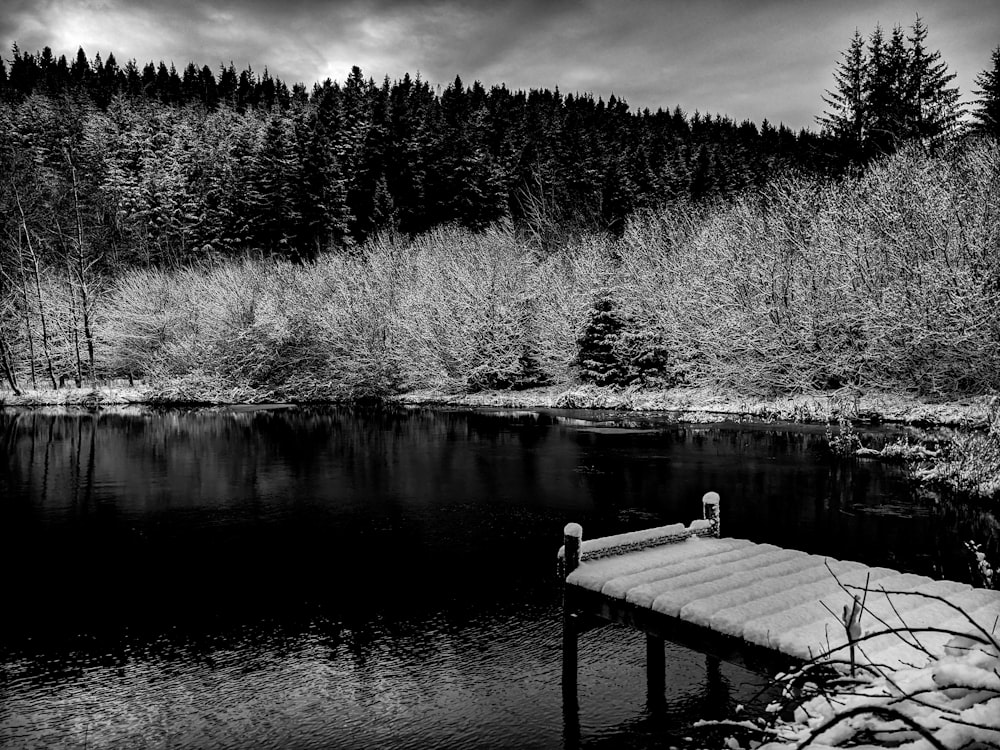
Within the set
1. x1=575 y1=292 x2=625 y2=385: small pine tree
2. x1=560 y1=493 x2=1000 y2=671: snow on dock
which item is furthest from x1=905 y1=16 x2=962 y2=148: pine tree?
x1=560 y1=493 x2=1000 y2=671: snow on dock

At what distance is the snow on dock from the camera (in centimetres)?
547

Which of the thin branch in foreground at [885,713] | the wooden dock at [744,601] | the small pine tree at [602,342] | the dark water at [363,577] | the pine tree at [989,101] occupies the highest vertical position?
the pine tree at [989,101]

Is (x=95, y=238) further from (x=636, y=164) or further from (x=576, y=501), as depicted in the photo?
(x=576, y=501)

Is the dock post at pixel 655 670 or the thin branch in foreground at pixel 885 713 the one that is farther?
the dock post at pixel 655 670

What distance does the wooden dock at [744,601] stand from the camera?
5.47m

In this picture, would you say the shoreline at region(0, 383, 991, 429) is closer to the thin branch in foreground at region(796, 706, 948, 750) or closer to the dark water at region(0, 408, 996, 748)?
the dark water at region(0, 408, 996, 748)

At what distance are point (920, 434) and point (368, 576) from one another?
20.4m

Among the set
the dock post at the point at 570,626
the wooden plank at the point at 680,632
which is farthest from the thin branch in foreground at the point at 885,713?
the dock post at the point at 570,626

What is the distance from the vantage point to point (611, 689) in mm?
7574

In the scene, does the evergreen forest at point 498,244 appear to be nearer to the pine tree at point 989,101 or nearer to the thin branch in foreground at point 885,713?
the pine tree at point 989,101

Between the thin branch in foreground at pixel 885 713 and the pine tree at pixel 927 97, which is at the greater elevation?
the pine tree at pixel 927 97

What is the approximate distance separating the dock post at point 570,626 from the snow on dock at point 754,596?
0.04ft

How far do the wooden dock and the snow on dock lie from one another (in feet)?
0.03

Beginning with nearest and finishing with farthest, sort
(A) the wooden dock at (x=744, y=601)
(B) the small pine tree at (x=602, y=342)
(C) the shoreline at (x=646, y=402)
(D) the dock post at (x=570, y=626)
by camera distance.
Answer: (A) the wooden dock at (x=744, y=601) < (D) the dock post at (x=570, y=626) < (C) the shoreline at (x=646, y=402) < (B) the small pine tree at (x=602, y=342)
